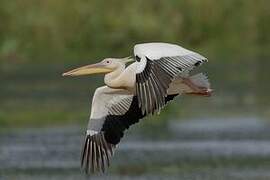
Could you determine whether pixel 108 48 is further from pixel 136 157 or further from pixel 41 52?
pixel 136 157

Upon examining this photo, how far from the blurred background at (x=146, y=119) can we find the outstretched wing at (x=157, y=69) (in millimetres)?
5283

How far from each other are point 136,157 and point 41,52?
16.1 meters

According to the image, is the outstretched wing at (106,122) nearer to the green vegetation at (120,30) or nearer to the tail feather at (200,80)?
the tail feather at (200,80)

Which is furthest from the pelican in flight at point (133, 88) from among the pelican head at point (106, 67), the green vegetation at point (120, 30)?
the green vegetation at point (120, 30)

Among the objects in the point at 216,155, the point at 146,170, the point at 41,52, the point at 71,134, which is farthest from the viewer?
the point at 41,52

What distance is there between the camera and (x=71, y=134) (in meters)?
18.7

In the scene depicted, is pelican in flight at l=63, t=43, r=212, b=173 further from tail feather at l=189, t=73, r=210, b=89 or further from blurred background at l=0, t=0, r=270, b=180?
blurred background at l=0, t=0, r=270, b=180

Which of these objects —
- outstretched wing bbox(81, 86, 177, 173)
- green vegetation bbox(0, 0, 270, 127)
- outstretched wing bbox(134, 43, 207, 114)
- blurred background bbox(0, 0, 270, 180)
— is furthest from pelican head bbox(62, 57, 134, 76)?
green vegetation bbox(0, 0, 270, 127)

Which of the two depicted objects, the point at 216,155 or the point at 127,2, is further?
the point at 127,2

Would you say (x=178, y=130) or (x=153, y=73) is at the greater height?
(x=153, y=73)

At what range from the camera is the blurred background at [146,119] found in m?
16.1

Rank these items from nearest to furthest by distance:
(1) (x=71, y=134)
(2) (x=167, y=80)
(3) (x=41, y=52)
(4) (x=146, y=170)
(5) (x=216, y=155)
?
(2) (x=167, y=80)
(4) (x=146, y=170)
(5) (x=216, y=155)
(1) (x=71, y=134)
(3) (x=41, y=52)

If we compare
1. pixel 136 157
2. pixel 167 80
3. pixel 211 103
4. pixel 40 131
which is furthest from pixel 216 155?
pixel 167 80

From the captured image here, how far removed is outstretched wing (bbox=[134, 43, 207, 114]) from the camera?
28.8 ft
